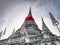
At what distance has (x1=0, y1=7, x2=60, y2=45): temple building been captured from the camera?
14.3ft

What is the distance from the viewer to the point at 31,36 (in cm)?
457

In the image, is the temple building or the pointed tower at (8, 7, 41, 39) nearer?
the temple building

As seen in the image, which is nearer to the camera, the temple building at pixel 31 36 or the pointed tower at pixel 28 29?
the temple building at pixel 31 36

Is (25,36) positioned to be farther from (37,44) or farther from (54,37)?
(54,37)

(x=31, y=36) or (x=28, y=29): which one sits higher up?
(x=28, y=29)

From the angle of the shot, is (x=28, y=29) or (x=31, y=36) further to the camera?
(x=28, y=29)

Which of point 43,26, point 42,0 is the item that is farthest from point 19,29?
point 42,0

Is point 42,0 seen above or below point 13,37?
above

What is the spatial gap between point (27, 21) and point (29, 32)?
335mm

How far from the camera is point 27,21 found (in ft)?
16.1

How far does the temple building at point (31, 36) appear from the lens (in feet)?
14.3

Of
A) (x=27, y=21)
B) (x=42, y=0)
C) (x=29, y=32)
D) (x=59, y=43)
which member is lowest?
(x=59, y=43)

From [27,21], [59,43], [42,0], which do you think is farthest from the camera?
[27,21]

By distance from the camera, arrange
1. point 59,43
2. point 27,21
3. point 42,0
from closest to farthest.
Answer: point 59,43
point 42,0
point 27,21
